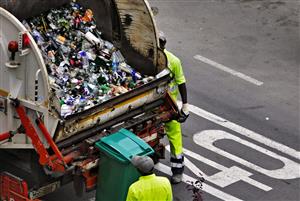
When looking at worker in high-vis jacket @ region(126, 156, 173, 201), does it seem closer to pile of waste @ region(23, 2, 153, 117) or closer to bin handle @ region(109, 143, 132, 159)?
bin handle @ region(109, 143, 132, 159)

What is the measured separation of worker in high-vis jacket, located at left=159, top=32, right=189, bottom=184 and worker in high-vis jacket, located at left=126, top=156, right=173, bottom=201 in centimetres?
231

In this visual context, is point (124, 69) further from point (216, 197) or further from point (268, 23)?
point (268, 23)

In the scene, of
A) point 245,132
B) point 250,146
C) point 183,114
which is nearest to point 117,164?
point 183,114

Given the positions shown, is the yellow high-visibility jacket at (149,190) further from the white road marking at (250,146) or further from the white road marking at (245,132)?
the white road marking at (245,132)

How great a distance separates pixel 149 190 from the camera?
8.31m

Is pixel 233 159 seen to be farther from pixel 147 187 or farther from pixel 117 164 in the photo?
pixel 147 187

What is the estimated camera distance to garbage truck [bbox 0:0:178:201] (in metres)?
8.96

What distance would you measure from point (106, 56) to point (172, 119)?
1059 mm

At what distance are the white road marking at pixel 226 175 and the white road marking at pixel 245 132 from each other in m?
0.80

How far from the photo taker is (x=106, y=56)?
35.0 ft

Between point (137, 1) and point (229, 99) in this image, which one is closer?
point (137, 1)

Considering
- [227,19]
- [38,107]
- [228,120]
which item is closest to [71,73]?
[38,107]

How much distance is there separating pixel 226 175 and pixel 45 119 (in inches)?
118

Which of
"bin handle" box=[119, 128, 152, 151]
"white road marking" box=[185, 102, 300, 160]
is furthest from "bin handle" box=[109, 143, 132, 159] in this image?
"white road marking" box=[185, 102, 300, 160]
